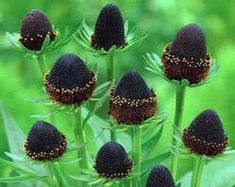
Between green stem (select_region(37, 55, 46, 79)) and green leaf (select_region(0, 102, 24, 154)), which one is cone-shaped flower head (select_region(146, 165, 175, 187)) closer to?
green stem (select_region(37, 55, 46, 79))

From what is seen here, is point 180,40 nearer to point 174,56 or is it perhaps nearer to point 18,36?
point 174,56

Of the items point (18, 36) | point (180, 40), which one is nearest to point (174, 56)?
point (180, 40)

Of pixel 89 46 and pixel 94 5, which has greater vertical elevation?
pixel 89 46

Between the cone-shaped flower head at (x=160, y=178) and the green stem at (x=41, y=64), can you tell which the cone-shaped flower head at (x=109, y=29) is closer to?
the green stem at (x=41, y=64)

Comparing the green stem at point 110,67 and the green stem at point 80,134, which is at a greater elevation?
the green stem at point 110,67

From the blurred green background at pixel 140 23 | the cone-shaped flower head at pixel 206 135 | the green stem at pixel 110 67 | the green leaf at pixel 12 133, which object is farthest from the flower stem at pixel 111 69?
the blurred green background at pixel 140 23

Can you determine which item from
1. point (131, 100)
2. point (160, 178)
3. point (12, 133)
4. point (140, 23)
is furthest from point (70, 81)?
point (140, 23)
